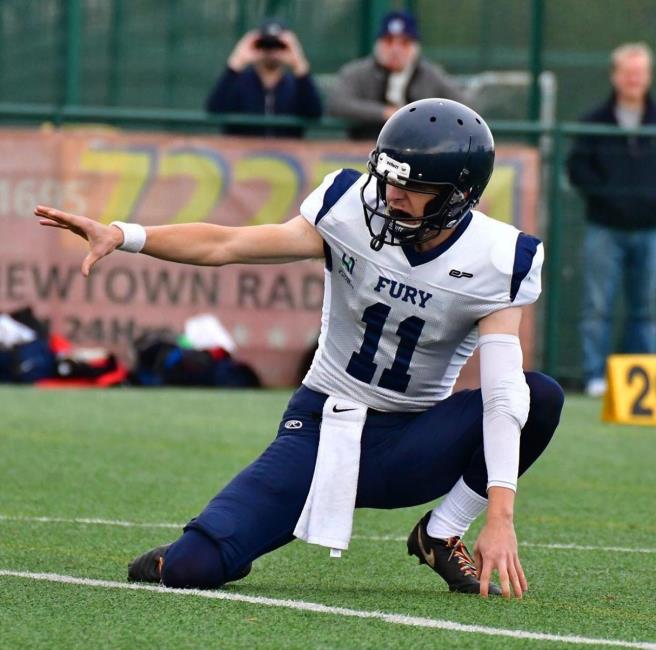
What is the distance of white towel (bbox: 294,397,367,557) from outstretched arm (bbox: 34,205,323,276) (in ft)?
1.57

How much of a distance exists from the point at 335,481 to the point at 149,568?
0.59m

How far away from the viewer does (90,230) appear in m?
4.46

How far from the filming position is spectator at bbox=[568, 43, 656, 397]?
11.8 m

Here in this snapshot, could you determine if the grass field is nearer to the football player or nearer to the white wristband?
the football player

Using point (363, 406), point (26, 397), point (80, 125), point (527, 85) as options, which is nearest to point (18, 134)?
point (80, 125)

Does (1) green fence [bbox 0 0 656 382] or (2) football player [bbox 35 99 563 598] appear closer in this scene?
(2) football player [bbox 35 99 563 598]

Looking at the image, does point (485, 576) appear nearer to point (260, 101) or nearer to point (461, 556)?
point (461, 556)

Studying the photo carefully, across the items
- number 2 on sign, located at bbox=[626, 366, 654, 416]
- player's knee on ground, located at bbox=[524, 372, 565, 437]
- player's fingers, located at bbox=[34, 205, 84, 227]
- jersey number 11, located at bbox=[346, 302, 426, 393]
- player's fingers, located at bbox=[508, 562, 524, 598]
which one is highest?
player's fingers, located at bbox=[34, 205, 84, 227]

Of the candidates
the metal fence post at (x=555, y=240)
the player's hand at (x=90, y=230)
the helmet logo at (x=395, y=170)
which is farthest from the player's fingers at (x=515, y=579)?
the metal fence post at (x=555, y=240)

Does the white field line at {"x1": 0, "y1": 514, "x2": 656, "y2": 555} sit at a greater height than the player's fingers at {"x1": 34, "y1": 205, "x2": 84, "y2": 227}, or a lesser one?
lesser

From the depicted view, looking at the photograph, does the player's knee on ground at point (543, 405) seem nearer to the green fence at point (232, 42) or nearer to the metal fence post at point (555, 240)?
the metal fence post at point (555, 240)

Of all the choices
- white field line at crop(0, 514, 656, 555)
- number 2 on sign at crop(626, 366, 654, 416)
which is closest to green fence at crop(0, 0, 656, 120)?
number 2 on sign at crop(626, 366, 654, 416)

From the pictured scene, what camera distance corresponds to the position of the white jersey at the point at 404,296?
475 centimetres

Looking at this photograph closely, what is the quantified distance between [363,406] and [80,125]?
25.3ft
